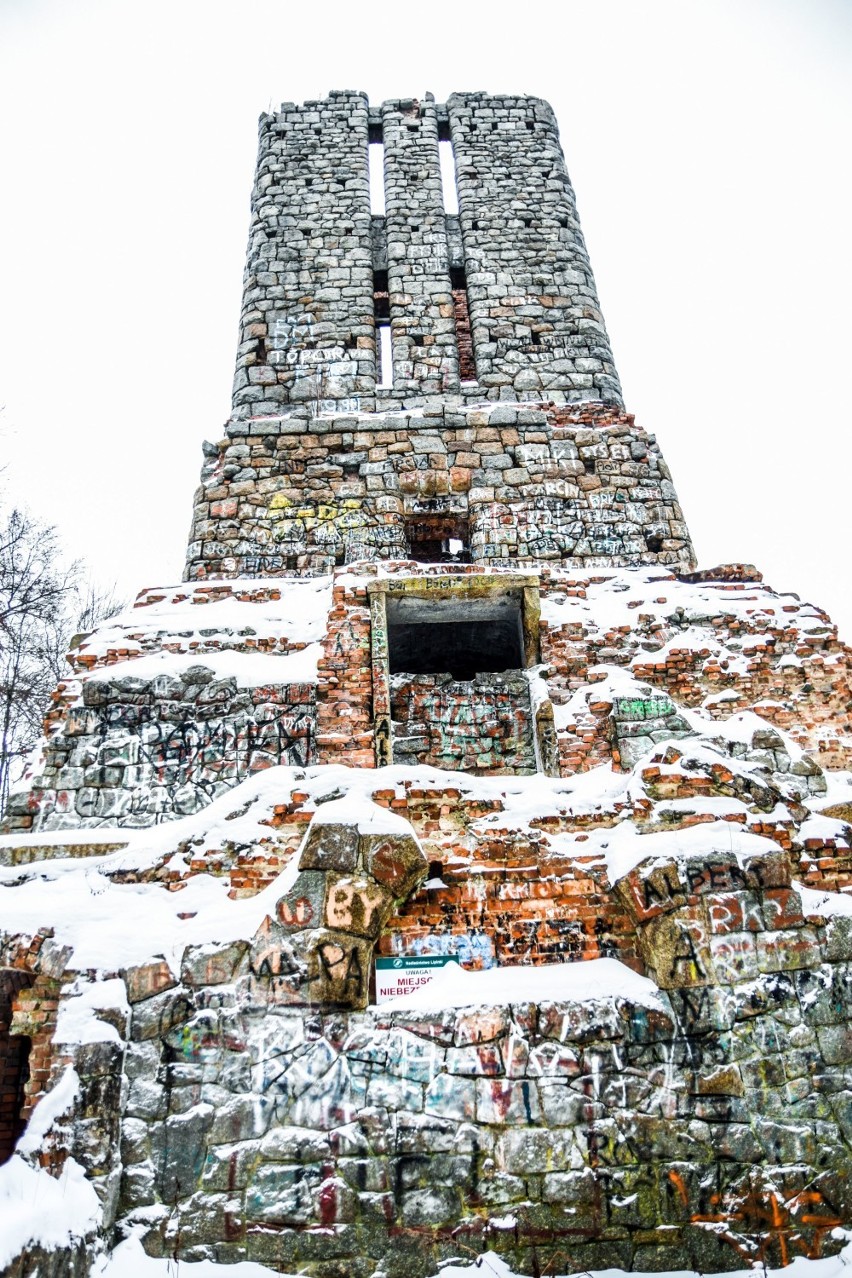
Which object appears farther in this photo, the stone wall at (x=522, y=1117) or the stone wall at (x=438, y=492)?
the stone wall at (x=438, y=492)

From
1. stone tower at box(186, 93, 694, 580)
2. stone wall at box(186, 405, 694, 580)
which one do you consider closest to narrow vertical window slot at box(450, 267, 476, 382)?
stone tower at box(186, 93, 694, 580)

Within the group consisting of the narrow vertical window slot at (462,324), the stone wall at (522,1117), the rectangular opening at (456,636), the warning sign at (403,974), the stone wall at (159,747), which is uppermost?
the narrow vertical window slot at (462,324)

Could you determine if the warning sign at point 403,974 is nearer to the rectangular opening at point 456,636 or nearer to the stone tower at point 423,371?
the rectangular opening at point 456,636

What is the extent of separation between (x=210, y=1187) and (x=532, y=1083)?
163 cm

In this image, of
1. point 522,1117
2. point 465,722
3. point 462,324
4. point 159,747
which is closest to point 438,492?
point 462,324

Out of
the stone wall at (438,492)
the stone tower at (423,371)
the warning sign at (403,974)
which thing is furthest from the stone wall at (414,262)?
Answer: the warning sign at (403,974)

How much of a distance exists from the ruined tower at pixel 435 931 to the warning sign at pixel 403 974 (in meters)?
0.02

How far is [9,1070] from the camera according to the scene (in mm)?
4828

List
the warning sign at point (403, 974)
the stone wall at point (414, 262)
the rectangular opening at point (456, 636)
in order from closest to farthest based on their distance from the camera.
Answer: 1. the warning sign at point (403, 974)
2. the rectangular opening at point (456, 636)
3. the stone wall at point (414, 262)

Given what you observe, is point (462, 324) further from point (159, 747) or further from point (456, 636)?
point (159, 747)

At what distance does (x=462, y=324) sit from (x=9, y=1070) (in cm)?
975

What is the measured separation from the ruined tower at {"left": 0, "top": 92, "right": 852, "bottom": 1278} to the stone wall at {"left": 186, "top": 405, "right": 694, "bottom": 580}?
113cm

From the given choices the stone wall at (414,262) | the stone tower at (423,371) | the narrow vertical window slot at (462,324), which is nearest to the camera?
the stone tower at (423,371)

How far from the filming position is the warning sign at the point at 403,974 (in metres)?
4.52
